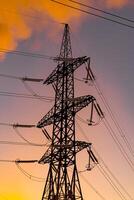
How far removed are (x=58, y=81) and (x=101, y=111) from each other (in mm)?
5973

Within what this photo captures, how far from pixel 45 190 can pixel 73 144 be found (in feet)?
15.4

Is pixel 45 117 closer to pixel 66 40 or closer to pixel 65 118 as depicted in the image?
pixel 65 118

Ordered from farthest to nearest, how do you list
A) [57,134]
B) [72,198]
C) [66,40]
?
[66,40] → [57,134] → [72,198]

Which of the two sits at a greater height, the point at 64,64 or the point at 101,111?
the point at 64,64

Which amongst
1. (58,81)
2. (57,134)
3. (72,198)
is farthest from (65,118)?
(72,198)

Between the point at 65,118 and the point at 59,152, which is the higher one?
the point at 65,118

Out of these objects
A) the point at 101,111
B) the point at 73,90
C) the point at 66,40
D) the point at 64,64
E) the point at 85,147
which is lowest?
the point at 85,147

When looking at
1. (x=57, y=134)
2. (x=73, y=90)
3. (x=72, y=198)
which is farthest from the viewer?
(x=73, y=90)

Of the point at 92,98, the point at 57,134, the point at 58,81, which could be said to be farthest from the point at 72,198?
the point at 58,81

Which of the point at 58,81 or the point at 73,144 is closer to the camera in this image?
the point at 73,144

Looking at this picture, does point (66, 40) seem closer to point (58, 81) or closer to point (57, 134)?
point (58, 81)

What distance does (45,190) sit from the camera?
3866cm

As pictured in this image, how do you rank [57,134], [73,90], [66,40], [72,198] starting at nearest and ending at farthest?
[72,198] → [57,134] → [73,90] → [66,40]

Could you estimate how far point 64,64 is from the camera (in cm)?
4472
